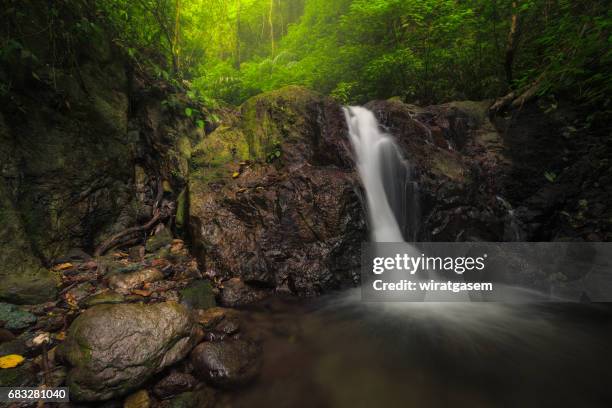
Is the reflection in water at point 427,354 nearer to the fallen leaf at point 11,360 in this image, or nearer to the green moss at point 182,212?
the fallen leaf at point 11,360

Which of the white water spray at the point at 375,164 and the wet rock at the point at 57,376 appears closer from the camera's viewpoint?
the wet rock at the point at 57,376

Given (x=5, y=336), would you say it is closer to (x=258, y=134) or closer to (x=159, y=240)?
(x=159, y=240)

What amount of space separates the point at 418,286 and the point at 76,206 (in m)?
5.46

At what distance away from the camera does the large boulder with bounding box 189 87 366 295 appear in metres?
3.95

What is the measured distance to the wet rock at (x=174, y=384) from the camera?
2.12m

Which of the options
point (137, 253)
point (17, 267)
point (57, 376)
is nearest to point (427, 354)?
point (57, 376)

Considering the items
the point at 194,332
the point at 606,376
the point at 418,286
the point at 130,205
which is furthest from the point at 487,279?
the point at 130,205

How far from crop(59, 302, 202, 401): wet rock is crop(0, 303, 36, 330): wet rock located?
0.76 meters

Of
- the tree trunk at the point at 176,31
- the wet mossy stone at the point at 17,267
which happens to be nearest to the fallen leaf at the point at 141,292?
the wet mossy stone at the point at 17,267

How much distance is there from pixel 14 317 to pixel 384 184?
537 cm

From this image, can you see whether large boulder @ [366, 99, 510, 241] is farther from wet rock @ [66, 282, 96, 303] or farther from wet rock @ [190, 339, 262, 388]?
wet rock @ [66, 282, 96, 303]

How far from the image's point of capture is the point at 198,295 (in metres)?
3.33

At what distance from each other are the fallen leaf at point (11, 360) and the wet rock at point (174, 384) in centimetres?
116

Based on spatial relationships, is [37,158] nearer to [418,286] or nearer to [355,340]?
[355,340]
